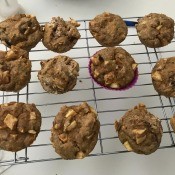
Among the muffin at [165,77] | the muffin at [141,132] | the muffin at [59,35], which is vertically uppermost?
the muffin at [59,35]

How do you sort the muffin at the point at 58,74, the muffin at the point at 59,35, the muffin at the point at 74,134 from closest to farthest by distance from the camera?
the muffin at the point at 74,134 → the muffin at the point at 58,74 → the muffin at the point at 59,35

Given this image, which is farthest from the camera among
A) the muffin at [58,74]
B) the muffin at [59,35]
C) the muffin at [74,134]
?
the muffin at [59,35]

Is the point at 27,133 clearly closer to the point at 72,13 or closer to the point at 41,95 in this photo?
the point at 41,95

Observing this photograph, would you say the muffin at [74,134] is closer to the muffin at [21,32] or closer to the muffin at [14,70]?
the muffin at [14,70]

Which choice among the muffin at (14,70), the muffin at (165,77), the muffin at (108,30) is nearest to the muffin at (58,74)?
the muffin at (14,70)

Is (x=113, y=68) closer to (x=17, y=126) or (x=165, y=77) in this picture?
(x=165, y=77)

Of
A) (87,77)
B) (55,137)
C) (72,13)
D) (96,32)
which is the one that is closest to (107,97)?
(87,77)

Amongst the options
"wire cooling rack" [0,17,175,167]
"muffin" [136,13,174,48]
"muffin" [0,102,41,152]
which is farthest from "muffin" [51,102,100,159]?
"muffin" [136,13,174,48]
